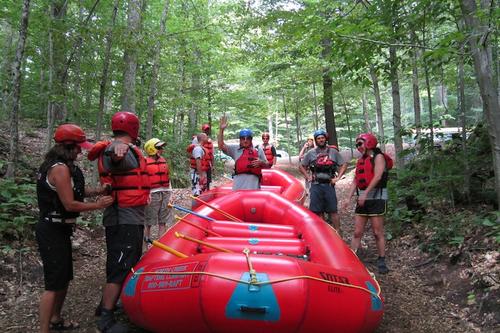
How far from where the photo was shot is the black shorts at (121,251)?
120 inches

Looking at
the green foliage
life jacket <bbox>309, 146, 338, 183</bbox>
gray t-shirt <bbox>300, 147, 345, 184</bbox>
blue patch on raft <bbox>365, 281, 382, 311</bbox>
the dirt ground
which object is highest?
gray t-shirt <bbox>300, 147, 345, 184</bbox>

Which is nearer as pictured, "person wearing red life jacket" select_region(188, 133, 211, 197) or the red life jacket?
"person wearing red life jacket" select_region(188, 133, 211, 197)

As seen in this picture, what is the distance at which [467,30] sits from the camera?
4.33m

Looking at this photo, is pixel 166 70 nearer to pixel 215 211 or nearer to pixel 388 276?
pixel 215 211

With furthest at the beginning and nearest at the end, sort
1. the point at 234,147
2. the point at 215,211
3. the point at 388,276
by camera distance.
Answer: the point at 234,147 → the point at 215,211 → the point at 388,276

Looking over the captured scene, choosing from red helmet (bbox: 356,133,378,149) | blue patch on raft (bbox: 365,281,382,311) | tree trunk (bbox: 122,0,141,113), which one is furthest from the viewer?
tree trunk (bbox: 122,0,141,113)

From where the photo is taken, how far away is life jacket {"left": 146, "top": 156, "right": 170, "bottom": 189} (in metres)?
5.29

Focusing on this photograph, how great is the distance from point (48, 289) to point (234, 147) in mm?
3514

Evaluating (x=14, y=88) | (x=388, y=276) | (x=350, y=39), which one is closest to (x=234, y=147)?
(x=350, y=39)

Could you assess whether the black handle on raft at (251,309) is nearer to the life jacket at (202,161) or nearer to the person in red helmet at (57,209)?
the person in red helmet at (57,209)

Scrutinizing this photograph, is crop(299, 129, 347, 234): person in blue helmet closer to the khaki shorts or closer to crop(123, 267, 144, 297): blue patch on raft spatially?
the khaki shorts

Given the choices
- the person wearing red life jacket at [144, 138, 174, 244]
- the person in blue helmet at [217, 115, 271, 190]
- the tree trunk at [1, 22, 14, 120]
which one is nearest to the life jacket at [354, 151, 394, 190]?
the person in blue helmet at [217, 115, 271, 190]

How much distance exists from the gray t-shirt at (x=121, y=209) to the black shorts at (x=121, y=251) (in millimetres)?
42

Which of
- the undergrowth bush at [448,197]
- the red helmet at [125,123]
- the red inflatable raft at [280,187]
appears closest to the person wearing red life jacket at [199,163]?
the red inflatable raft at [280,187]
